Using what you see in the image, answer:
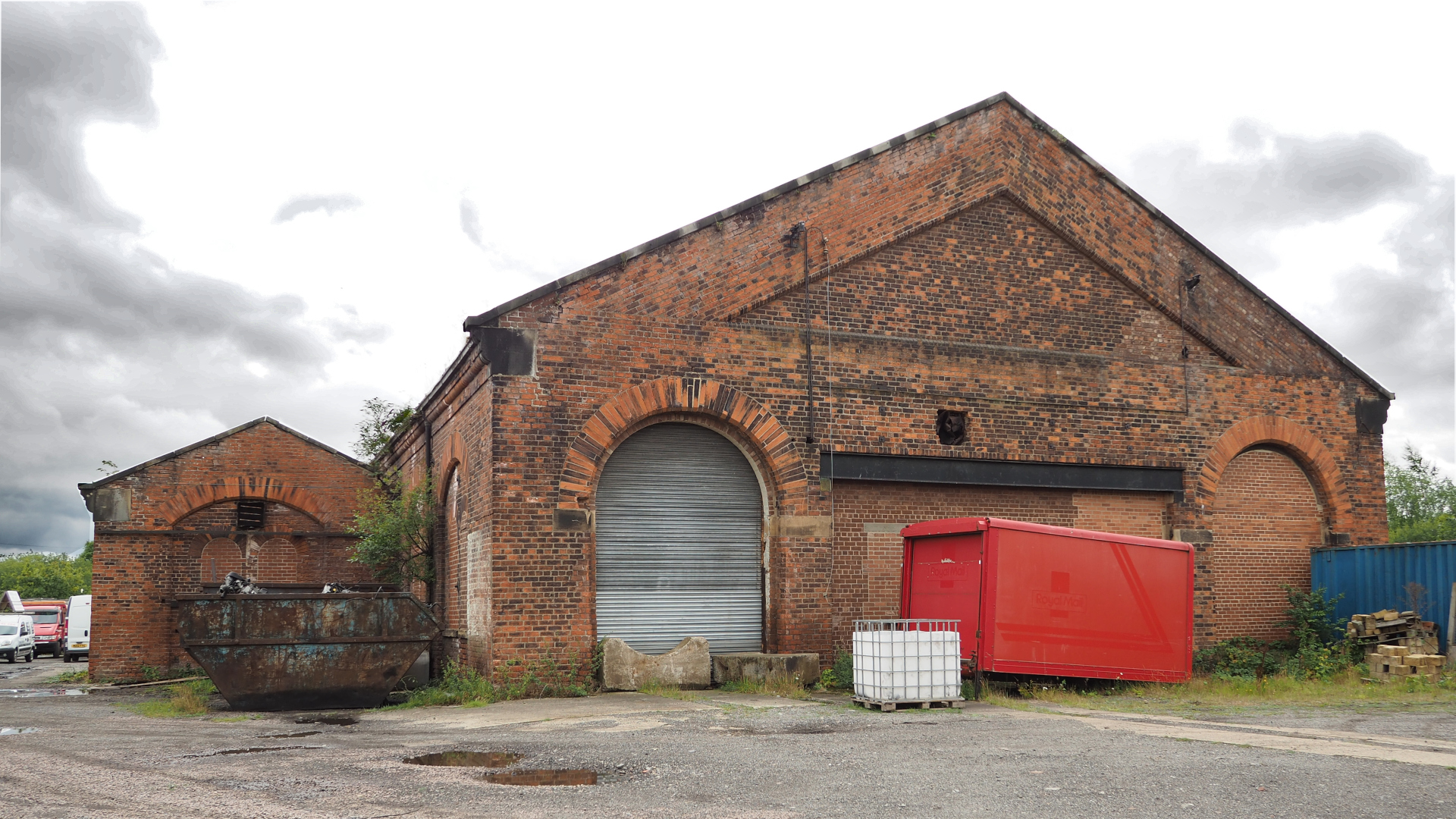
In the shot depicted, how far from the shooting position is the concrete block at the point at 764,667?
43.4 feet

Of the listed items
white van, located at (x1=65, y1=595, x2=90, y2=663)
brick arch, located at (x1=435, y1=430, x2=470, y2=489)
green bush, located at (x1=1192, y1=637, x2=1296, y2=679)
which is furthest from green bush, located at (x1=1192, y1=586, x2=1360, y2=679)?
white van, located at (x1=65, y1=595, x2=90, y2=663)

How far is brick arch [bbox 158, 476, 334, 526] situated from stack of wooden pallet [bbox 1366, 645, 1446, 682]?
59.3 feet

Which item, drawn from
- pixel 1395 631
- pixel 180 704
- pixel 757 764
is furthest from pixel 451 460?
pixel 1395 631

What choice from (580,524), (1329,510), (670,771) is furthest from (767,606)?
(1329,510)

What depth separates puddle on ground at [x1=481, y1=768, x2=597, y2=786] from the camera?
23.8 feet

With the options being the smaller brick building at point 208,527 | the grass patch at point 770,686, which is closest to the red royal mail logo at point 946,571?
the grass patch at point 770,686

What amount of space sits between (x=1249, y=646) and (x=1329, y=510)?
2737 mm

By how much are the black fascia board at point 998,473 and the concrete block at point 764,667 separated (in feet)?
8.21

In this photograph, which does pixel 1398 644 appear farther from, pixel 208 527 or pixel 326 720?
pixel 208 527

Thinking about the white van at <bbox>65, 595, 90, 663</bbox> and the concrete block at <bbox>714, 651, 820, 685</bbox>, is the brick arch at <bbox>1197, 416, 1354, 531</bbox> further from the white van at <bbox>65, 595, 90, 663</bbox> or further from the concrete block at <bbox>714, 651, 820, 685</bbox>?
the white van at <bbox>65, 595, 90, 663</bbox>

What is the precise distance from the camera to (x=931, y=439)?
1504 centimetres

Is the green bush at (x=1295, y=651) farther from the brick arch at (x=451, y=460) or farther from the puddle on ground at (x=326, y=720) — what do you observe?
the puddle on ground at (x=326, y=720)

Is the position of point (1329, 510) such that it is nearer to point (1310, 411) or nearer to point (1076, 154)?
point (1310, 411)

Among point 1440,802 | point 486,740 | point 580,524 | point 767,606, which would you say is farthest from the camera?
point 767,606
